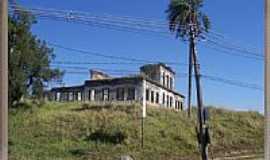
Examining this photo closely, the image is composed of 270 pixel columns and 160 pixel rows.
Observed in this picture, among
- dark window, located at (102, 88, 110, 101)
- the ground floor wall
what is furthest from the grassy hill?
dark window, located at (102, 88, 110, 101)

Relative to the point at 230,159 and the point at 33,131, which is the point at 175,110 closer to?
the point at 230,159

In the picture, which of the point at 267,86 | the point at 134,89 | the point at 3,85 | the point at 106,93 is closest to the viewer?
the point at 267,86

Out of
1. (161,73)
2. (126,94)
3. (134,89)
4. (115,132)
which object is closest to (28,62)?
(115,132)

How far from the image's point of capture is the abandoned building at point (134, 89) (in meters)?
10.0

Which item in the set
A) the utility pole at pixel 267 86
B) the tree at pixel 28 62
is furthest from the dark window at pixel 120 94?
the utility pole at pixel 267 86

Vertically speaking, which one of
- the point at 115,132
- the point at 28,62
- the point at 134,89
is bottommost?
the point at 115,132

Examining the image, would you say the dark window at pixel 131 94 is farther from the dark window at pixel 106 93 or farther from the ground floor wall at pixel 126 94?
the dark window at pixel 106 93

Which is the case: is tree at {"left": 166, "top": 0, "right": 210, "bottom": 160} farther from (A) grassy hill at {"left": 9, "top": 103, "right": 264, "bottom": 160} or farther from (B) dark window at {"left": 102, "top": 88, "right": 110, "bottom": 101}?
(B) dark window at {"left": 102, "top": 88, "right": 110, "bottom": 101}

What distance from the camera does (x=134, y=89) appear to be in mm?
10016

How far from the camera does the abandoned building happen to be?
1003 cm

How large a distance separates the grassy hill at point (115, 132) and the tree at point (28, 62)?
42cm

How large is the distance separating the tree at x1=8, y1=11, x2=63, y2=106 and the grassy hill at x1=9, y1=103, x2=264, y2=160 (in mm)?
415

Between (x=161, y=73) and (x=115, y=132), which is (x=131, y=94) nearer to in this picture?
(x=161, y=73)

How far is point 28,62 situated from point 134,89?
2097 millimetres
